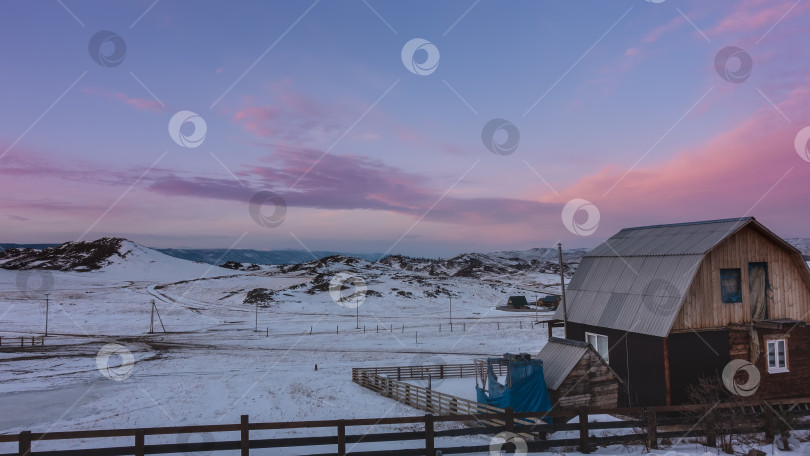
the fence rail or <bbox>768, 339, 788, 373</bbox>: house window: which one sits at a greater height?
<bbox>768, 339, 788, 373</bbox>: house window

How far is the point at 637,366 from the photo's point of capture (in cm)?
2112

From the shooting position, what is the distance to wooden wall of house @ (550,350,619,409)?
1986 cm

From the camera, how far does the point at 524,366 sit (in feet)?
65.1

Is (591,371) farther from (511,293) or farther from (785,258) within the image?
(511,293)

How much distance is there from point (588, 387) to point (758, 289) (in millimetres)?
8899

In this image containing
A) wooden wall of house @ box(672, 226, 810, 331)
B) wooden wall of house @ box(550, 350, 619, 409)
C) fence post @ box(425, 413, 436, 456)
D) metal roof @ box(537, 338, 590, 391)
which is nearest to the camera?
fence post @ box(425, 413, 436, 456)

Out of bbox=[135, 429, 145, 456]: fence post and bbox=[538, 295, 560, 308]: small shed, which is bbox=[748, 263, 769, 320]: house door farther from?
bbox=[538, 295, 560, 308]: small shed

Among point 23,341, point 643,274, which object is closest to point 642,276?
point 643,274

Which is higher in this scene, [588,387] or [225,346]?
[588,387]

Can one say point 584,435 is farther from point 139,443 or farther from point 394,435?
point 139,443

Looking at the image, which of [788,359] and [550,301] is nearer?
[788,359]

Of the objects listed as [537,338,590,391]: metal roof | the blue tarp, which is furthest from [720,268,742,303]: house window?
the blue tarp

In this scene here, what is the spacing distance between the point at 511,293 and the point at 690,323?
98.3m

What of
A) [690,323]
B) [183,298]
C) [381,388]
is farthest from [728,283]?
[183,298]
